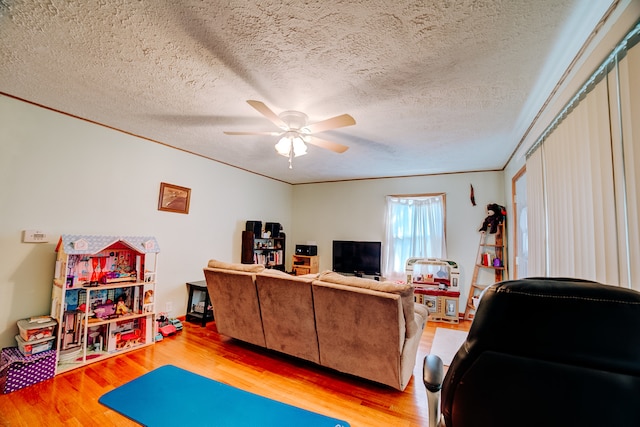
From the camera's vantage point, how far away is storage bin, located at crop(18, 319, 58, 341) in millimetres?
2270

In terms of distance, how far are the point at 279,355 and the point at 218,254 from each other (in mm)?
2195

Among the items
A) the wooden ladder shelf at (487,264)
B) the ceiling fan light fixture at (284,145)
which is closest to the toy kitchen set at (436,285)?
the wooden ladder shelf at (487,264)

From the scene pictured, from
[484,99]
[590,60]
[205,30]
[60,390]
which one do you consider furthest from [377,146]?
[60,390]

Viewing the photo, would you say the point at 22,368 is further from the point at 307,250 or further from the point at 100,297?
the point at 307,250

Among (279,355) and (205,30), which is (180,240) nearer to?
(279,355)

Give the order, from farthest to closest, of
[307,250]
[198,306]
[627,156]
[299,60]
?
[307,250], [198,306], [299,60], [627,156]

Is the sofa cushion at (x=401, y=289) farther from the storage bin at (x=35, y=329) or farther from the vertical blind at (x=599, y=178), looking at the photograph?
the storage bin at (x=35, y=329)

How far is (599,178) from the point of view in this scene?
1.45 metres

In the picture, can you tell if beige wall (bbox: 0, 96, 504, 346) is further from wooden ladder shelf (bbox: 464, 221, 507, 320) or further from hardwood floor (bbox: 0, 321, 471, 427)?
hardwood floor (bbox: 0, 321, 471, 427)

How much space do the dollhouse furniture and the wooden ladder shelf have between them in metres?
4.71

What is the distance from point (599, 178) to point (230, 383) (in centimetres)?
301

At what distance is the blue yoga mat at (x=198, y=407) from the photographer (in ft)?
3.91

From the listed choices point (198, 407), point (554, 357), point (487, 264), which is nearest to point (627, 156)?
point (554, 357)

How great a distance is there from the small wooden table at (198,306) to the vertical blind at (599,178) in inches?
157
